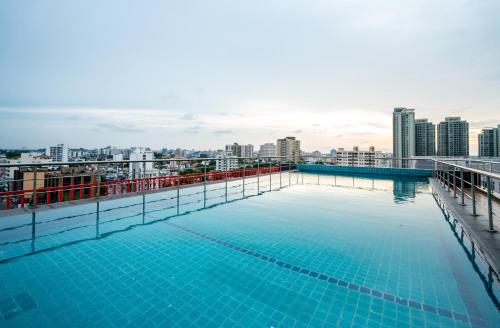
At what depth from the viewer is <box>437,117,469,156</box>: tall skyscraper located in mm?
21736

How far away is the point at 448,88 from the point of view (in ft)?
27.1

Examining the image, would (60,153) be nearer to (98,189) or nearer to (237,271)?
(98,189)

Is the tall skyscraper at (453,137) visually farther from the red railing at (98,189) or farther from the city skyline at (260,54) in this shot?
the red railing at (98,189)

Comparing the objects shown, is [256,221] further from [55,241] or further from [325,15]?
[325,15]

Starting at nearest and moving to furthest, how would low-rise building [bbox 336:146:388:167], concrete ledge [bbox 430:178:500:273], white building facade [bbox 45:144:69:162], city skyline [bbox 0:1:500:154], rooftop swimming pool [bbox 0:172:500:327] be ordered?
rooftop swimming pool [bbox 0:172:500:327] < concrete ledge [bbox 430:178:500:273] < city skyline [bbox 0:1:500:154] < low-rise building [bbox 336:146:388:167] < white building facade [bbox 45:144:69:162]

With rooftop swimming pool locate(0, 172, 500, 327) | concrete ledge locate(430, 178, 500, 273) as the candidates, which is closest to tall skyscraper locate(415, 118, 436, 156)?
concrete ledge locate(430, 178, 500, 273)

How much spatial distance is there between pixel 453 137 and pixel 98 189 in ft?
98.9

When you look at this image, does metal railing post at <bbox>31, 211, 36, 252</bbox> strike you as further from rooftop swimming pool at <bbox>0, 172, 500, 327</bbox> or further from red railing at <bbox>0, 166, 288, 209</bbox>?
red railing at <bbox>0, 166, 288, 209</bbox>

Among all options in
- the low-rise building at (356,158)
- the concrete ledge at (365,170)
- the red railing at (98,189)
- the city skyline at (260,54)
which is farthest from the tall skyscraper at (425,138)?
the red railing at (98,189)

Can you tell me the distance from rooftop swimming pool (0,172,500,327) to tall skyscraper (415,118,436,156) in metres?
26.3

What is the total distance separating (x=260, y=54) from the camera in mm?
8164

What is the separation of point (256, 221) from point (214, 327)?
2.12 meters

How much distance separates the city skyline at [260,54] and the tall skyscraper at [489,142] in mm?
10547

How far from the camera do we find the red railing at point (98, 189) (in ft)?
12.1
